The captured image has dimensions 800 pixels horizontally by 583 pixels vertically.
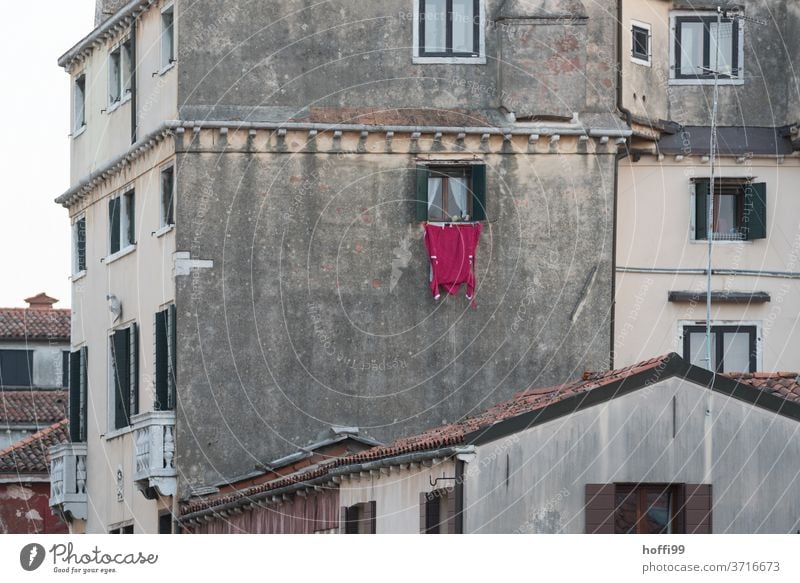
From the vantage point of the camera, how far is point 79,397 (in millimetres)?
54344

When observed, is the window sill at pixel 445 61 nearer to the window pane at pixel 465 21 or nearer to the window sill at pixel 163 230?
the window pane at pixel 465 21

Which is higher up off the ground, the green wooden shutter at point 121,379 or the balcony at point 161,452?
the green wooden shutter at point 121,379

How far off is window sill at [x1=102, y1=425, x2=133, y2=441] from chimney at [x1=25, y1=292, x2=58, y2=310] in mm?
32528

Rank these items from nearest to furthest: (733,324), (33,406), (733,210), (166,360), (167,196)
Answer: (166,360), (167,196), (733,324), (733,210), (33,406)

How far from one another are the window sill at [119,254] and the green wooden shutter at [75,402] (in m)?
2.94

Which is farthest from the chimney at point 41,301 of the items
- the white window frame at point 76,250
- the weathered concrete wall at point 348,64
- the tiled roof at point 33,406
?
the weathered concrete wall at point 348,64

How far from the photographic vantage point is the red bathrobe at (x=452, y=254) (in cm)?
4753

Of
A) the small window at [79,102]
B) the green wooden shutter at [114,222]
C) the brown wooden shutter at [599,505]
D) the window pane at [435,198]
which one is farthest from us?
the small window at [79,102]

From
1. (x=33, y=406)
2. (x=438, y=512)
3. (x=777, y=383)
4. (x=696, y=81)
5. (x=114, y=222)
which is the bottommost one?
(x=33, y=406)

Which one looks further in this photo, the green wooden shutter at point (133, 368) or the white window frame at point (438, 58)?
the green wooden shutter at point (133, 368)

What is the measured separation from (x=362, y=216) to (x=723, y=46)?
335 inches

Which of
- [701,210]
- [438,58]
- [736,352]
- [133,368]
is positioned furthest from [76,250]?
[736,352]

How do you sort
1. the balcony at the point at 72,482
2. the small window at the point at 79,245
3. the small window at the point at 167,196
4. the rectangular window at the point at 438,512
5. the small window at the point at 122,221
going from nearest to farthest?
the rectangular window at the point at 438,512, the small window at the point at 167,196, the small window at the point at 122,221, the balcony at the point at 72,482, the small window at the point at 79,245

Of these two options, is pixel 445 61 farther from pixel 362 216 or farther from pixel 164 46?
pixel 164 46
